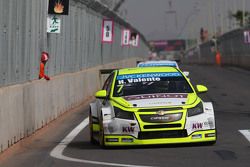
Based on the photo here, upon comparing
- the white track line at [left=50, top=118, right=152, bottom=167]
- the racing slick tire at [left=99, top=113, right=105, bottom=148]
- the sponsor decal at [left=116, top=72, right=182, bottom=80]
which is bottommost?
the white track line at [left=50, top=118, right=152, bottom=167]

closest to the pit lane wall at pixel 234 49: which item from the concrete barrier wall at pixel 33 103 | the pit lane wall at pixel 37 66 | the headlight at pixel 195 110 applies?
the pit lane wall at pixel 37 66

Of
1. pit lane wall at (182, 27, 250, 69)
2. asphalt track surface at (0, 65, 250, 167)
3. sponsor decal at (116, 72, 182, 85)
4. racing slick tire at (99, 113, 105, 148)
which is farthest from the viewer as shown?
pit lane wall at (182, 27, 250, 69)

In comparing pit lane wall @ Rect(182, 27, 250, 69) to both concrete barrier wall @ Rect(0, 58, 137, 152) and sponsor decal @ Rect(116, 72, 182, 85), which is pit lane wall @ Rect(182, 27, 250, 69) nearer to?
concrete barrier wall @ Rect(0, 58, 137, 152)

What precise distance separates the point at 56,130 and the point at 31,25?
2687mm

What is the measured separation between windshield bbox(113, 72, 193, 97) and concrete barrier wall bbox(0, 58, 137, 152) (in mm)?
1873

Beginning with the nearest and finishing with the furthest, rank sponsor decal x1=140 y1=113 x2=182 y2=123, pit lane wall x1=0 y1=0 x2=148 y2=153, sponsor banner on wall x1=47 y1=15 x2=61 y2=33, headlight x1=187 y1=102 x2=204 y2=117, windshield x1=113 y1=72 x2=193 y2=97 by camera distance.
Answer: sponsor decal x1=140 y1=113 x2=182 y2=123, headlight x1=187 y1=102 x2=204 y2=117, windshield x1=113 y1=72 x2=193 y2=97, pit lane wall x1=0 y1=0 x2=148 y2=153, sponsor banner on wall x1=47 y1=15 x2=61 y2=33

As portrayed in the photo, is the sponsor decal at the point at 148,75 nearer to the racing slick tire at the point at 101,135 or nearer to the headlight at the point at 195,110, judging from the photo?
the racing slick tire at the point at 101,135

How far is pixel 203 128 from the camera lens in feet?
38.8

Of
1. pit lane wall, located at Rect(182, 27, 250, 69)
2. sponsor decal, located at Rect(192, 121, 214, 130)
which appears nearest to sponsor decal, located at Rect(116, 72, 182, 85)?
sponsor decal, located at Rect(192, 121, 214, 130)

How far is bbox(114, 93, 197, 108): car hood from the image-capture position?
1184 centimetres

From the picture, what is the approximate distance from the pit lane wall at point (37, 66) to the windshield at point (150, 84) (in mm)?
1964

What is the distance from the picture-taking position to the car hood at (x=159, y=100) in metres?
11.8

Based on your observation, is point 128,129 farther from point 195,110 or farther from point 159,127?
point 195,110

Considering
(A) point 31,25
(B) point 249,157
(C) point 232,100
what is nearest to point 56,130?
(A) point 31,25
